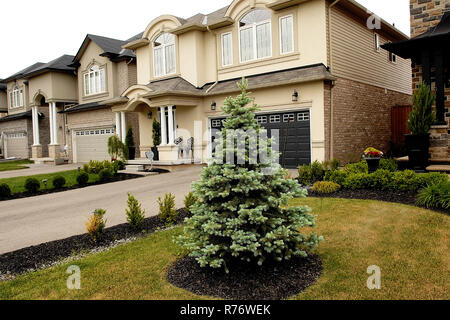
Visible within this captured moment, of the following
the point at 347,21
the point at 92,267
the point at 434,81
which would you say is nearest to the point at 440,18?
the point at 434,81

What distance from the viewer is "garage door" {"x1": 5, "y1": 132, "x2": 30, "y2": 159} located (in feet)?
91.4

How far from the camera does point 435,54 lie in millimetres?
9383

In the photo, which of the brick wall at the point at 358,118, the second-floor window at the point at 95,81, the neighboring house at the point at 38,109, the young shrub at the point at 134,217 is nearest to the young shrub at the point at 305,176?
the brick wall at the point at 358,118

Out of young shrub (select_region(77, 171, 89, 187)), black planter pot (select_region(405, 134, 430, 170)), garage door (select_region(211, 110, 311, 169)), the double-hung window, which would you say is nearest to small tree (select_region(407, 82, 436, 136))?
black planter pot (select_region(405, 134, 430, 170))

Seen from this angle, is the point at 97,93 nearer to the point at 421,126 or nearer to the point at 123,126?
the point at 123,126

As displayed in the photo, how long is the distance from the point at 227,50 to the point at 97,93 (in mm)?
10543

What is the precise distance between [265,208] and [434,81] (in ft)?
29.1

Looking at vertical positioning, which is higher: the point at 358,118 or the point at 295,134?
the point at 358,118

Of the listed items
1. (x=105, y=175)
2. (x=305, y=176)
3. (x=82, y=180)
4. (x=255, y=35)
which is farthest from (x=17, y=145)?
(x=305, y=176)

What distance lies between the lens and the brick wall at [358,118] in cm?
1318

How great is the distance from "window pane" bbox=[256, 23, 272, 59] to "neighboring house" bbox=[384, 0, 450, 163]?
5.01 metres

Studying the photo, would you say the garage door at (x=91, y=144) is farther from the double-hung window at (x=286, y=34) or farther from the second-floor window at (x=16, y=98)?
the double-hung window at (x=286, y=34)

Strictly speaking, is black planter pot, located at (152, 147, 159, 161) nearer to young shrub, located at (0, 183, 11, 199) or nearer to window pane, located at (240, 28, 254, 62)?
window pane, located at (240, 28, 254, 62)

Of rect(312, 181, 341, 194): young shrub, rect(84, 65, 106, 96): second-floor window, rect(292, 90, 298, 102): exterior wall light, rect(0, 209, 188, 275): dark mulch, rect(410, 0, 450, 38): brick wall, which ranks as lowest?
rect(0, 209, 188, 275): dark mulch
